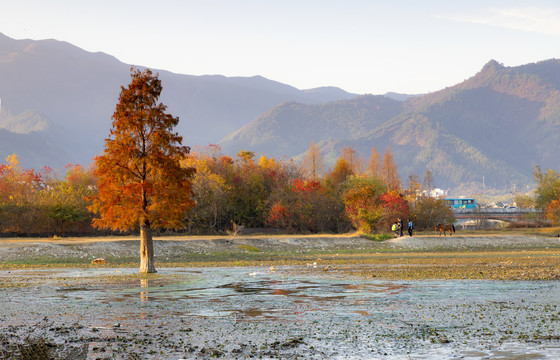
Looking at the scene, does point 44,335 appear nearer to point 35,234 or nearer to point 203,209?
point 35,234

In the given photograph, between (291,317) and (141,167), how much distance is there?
17314mm

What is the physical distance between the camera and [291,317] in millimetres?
21266

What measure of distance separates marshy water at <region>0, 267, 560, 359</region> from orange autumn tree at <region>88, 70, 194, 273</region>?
368 centimetres

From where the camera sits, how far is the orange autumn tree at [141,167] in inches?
1377

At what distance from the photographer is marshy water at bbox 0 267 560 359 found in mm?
16281

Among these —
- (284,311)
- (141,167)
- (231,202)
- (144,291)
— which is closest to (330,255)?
(141,167)

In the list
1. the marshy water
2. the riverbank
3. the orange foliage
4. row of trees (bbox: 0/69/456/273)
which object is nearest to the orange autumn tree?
the orange foliage

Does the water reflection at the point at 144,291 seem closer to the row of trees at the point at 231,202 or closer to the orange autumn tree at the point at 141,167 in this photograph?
the orange autumn tree at the point at 141,167

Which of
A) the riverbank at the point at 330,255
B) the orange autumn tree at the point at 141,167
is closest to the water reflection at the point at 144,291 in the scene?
the orange autumn tree at the point at 141,167

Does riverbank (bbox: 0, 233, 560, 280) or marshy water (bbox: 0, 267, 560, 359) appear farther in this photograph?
riverbank (bbox: 0, 233, 560, 280)

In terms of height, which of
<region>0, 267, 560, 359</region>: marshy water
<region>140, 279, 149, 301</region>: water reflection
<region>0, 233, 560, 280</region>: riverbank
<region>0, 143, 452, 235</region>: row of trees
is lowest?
<region>0, 267, 560, 359</region>: marshy water

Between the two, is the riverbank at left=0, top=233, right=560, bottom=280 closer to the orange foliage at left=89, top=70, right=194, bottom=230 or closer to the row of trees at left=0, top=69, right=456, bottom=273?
the row of trees at left=0, top=69, right=456, bottom=273

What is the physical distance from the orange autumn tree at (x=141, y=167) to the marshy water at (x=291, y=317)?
3.68 m

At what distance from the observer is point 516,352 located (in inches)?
614
